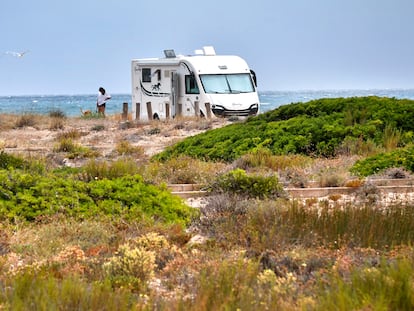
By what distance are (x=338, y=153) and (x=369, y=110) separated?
2.01 metres

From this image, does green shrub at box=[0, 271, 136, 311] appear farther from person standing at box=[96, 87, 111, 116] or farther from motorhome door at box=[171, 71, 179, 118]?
person standing at box=[96, 87, 111, 116]

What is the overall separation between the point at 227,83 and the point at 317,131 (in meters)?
13.7

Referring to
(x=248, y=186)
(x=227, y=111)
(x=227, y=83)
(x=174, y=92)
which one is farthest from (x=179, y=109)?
(x=248, y=186)

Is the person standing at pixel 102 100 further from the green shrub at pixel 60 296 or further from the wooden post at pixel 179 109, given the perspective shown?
the green shrub at pixel 60 296

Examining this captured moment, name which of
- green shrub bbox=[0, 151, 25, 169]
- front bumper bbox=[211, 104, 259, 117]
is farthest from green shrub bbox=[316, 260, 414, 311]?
front bumper bbox=[211, 104, 259, 117]

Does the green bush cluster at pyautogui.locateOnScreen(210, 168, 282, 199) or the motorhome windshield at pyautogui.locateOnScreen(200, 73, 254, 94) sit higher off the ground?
the motorhome windshield at pyautogui.locateOnScreen(200, 73, 254, 94)

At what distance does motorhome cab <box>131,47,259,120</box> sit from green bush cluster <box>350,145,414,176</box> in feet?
50.3

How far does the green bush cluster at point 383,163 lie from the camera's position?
14.0m

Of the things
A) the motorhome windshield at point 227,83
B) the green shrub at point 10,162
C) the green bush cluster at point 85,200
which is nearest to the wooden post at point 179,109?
the motorhome windshield at point 227,83

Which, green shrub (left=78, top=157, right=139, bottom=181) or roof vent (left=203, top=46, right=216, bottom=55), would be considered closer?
green shrub (left=78, top=157, right=139, bottom=181)

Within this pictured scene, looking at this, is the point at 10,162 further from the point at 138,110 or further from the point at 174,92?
the point at 138,110

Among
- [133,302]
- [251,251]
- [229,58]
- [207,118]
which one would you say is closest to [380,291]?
[133,302]

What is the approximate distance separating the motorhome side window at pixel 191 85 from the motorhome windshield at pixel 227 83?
16.1 inches

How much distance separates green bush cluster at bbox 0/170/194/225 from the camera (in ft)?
32.7
